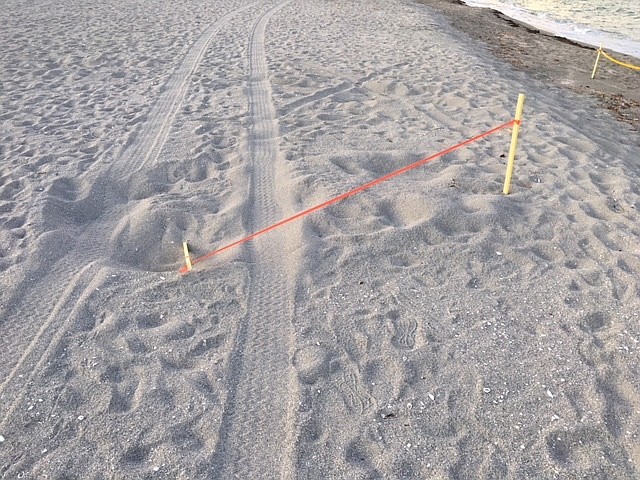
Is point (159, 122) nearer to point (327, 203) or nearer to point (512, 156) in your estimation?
point (327, 203)

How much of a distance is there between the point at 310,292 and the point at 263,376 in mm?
851

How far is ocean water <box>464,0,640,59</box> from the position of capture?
A: 56.6 ft

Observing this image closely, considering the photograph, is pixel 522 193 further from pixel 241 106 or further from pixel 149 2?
pixel 149 2

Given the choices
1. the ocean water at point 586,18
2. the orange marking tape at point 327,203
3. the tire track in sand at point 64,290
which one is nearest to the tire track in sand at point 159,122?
the tire track in sand at point 64,290

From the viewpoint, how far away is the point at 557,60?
→ 1245 cm

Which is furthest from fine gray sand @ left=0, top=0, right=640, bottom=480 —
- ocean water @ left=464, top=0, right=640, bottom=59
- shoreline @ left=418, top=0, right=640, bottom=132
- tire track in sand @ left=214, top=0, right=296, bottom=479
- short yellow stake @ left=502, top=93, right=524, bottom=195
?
ocean water @ left=464, top=0, right=640, bottom=59

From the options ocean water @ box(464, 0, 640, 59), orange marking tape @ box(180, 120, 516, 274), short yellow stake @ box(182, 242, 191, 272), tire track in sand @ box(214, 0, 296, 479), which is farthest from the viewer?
ocean water @ box(464, 0, 640, 59)

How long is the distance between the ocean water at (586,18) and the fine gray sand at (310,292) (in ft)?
38.0

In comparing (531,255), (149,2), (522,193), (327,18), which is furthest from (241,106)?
(149,2)

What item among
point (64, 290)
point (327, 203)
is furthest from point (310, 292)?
point (64, 290)

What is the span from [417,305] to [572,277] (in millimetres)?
1285

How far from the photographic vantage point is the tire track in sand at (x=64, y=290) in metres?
3.12

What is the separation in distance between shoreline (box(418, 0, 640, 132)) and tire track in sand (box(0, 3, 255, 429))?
7.58 m

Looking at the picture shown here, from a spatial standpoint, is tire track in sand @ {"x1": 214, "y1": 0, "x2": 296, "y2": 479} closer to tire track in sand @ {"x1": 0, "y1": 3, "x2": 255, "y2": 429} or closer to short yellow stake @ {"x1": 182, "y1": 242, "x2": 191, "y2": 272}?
short yellow stake @ {"x1": 182, "y1": 242, "x2": 191, "y2": 272}
